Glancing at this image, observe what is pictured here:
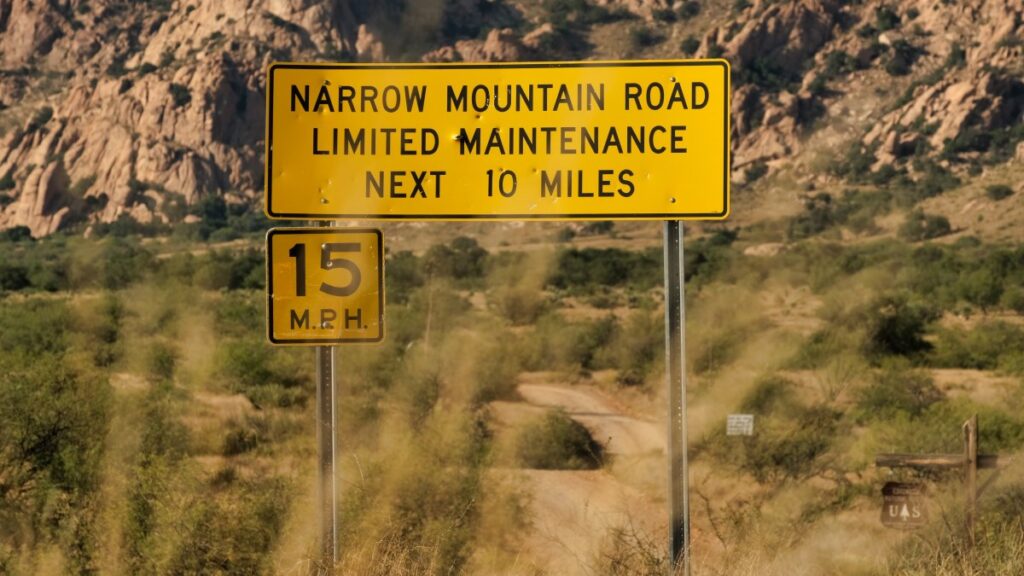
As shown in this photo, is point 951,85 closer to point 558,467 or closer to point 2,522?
point 558,467

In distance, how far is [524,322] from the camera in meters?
33.3

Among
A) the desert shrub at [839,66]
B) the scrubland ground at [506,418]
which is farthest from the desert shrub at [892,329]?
the desert shrub at [839,66]

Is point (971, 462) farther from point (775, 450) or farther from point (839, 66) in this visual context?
point (839, 66)

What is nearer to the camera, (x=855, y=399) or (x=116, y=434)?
(x=116, y=434)

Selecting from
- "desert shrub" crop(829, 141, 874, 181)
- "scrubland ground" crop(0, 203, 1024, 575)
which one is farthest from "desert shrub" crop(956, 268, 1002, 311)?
"desert shrub" crop(829, 141, 874, 181)

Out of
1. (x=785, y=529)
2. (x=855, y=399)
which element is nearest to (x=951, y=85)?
(x=855, y=399)

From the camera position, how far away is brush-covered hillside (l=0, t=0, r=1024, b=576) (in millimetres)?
10938

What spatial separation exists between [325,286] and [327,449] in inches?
35.6

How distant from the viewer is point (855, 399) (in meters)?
22.1

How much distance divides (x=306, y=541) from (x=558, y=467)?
8.01 meters

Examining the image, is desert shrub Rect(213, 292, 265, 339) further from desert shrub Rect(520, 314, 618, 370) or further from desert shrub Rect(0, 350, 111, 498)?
desert shrub Rect(0, 350, 111, 498)

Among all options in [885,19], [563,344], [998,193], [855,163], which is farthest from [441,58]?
[563,344]

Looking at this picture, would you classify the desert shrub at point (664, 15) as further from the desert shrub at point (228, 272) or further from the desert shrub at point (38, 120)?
the desert shrub at point (228, 272)

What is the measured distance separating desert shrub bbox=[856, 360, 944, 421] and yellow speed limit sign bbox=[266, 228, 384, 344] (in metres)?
14.2
